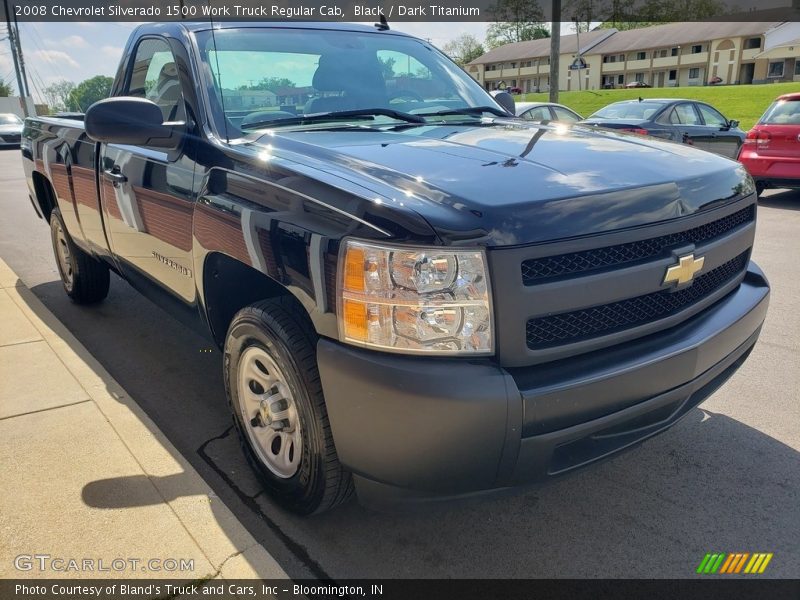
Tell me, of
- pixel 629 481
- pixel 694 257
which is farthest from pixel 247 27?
pixel 629 481

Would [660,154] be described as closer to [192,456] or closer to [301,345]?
[301,345]

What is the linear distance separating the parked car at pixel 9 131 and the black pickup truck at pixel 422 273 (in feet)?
87.9

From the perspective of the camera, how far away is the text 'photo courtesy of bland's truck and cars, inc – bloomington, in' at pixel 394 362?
1.92 metres

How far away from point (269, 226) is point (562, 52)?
85.2 m

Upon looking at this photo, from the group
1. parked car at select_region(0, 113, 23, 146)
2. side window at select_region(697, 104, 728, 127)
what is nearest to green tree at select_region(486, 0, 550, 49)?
parked car at select_region(0, 113, 23, 146)

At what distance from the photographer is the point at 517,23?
8769 cm

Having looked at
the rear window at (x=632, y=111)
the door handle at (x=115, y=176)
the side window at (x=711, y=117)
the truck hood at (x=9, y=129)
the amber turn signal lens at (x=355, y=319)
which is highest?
the door handle at (x=115, y=176)

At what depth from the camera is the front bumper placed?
1862mm

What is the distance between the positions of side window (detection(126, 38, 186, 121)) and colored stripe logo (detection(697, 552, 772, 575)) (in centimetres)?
279

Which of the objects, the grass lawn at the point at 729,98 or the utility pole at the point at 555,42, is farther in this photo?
the grass lawn at the point at 729,98

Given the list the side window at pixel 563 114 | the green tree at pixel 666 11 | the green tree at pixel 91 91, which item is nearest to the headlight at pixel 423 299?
the green tree at pixel 91 91

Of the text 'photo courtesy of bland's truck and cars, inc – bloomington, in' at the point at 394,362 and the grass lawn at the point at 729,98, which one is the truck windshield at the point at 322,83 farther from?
the grass lawn at the point at 729,98

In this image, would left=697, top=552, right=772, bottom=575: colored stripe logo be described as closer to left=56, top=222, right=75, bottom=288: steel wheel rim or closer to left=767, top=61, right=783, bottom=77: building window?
left=56, top=222, right=75, bottom=288: steel wheel rim

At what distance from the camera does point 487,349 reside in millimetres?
1912
